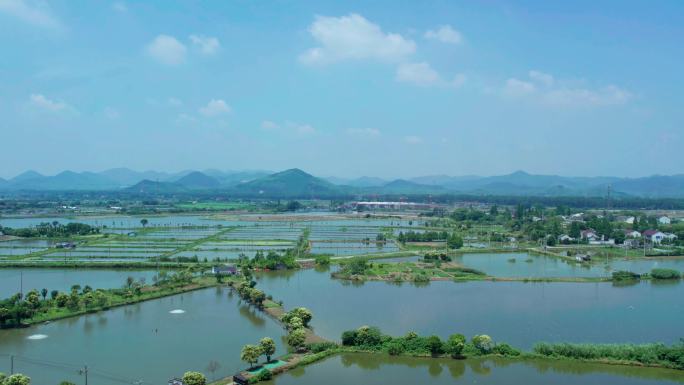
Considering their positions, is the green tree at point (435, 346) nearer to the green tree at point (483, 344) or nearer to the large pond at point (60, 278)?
the green tree at point (483, 344)

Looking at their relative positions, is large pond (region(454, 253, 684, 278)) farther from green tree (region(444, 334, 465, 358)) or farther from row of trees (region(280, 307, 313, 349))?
row of trees (region(280, 307, 313, 349))

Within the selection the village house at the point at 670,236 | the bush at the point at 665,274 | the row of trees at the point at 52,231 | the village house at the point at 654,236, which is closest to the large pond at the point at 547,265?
the bush at the point at 665,274

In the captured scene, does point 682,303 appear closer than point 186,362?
No

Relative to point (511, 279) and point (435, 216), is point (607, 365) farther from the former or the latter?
point (435, 216)

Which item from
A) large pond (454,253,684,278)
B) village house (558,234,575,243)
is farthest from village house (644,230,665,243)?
large pond (454,253,684,278)

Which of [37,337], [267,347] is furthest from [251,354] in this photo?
[37,337]

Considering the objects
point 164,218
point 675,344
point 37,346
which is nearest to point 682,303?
point 675,344

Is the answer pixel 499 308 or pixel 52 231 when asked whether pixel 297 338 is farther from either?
pixel 52 231

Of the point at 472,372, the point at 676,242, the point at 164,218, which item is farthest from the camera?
the point at 164,218
